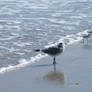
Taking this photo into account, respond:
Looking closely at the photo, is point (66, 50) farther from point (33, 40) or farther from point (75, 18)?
point (75, 18)

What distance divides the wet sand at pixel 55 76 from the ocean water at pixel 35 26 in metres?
0.54

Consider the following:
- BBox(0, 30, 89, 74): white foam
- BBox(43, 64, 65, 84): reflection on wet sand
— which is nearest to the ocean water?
BBox(0, 30, 89, 74): white foam

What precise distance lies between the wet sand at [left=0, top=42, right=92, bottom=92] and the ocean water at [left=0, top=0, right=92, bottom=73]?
1.78ft

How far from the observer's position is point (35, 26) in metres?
17.2

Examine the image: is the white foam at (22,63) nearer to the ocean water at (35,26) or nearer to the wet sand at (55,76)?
the ocean water at (35,26)

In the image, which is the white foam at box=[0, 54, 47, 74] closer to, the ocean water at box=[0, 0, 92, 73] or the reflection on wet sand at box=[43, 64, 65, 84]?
the ocean water at box=[0, 0, 92, 73]

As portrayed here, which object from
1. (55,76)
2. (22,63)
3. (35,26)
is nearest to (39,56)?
(22,63)

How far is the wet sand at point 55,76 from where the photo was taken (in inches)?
354

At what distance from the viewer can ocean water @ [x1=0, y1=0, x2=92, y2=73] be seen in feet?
40.3

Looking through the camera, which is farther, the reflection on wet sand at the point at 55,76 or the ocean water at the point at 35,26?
the ocean water at the point at 35,26

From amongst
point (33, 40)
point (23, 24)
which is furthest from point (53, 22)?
point (33, 40)

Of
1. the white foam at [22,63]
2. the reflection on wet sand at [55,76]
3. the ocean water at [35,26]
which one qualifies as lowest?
the reflection on wet sand at [55,76]

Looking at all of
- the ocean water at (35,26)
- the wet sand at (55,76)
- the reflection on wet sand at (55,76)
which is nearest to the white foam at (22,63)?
the ocean water at (35,26)

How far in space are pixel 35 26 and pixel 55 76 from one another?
733cm
